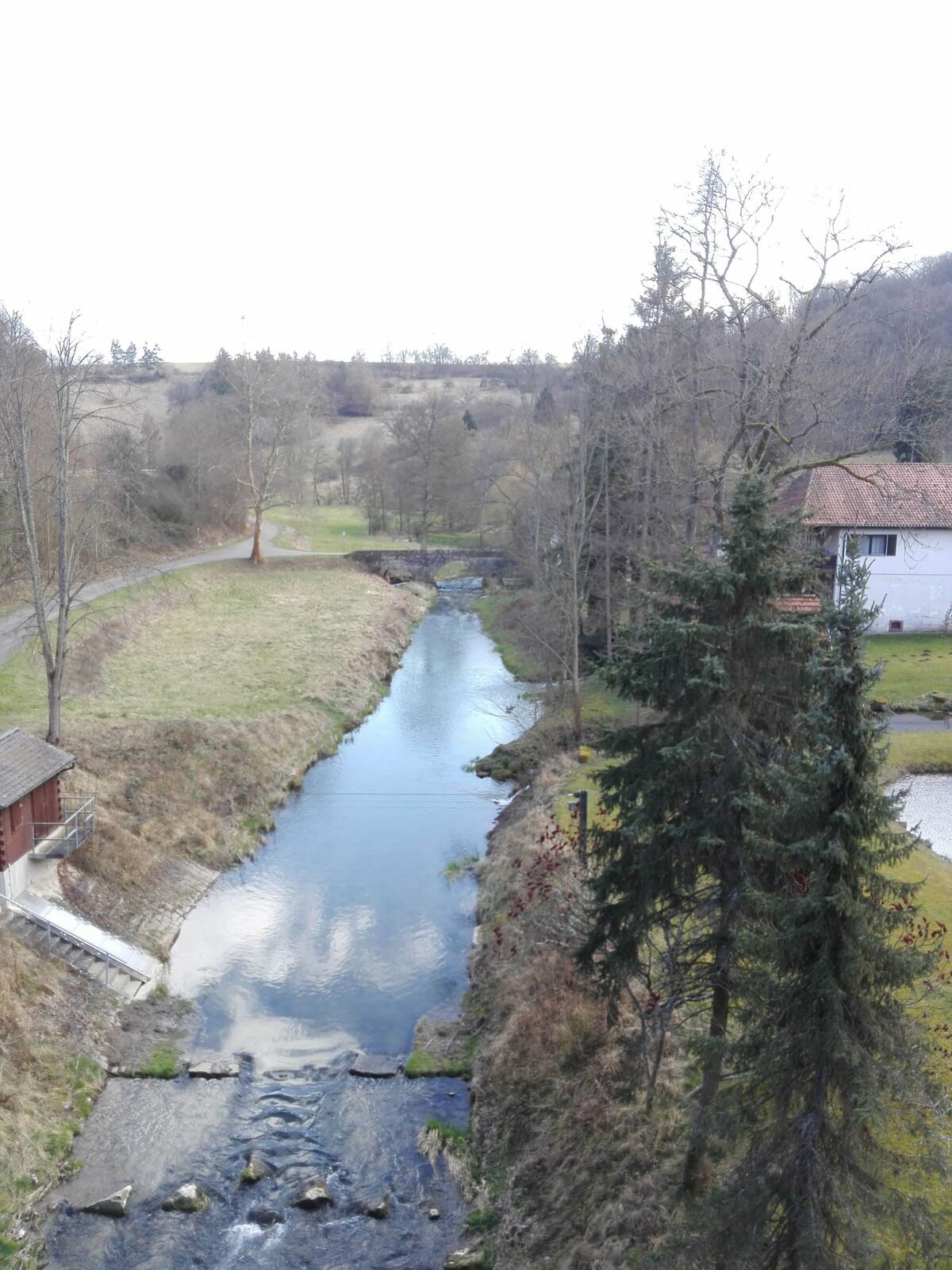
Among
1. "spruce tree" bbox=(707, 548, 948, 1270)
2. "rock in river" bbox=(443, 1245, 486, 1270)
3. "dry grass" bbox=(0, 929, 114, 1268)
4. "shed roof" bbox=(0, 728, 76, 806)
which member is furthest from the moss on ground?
"spruce tree" bbox=(707, 548, 948, 1270)

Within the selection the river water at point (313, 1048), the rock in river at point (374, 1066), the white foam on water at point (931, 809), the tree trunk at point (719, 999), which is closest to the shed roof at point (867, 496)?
the white foam on water at point (931, 809)

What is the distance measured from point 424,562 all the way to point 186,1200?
46.5m

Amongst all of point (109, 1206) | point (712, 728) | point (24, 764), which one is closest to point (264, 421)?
point (24, 764)

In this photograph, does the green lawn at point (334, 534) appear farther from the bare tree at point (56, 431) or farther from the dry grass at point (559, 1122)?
the dry grass at point (559, 1122)

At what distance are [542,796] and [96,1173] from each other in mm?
12825

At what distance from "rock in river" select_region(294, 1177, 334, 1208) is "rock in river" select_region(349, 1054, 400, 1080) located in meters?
2.47

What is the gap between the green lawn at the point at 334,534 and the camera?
60094mm

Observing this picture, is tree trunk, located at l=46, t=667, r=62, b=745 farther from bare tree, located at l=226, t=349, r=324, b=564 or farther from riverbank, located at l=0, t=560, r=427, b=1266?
bare tree, located at l=226, t=349, r=324, b=564

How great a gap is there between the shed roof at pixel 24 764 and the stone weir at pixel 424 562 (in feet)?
123

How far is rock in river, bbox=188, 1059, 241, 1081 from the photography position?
49.8ft

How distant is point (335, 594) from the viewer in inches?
1897

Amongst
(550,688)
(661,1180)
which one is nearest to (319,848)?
(550,688)

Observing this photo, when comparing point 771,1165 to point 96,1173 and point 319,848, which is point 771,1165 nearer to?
point 96,1173

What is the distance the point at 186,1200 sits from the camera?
12.5 metres
